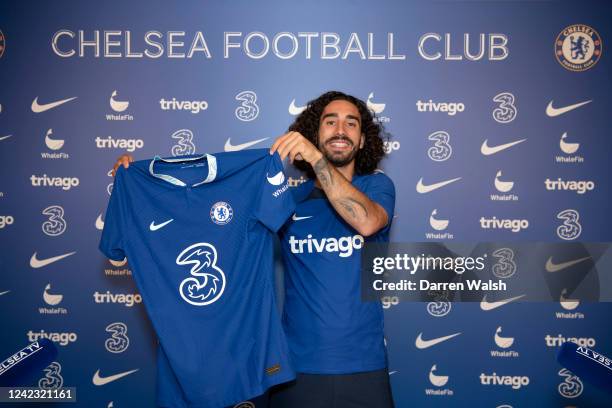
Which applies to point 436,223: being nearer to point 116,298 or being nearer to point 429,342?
point 429,342

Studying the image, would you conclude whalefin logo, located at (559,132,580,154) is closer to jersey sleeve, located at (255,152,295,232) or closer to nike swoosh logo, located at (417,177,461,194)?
nike swoosh logo, located at (417,177,461,194)

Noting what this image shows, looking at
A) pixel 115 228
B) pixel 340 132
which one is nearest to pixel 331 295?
pixel 340 132

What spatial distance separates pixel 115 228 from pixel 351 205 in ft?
3.21

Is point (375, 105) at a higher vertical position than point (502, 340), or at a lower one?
higher

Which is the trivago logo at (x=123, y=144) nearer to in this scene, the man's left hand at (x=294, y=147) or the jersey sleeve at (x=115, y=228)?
the jersey sleeve at (x=115, y=228)

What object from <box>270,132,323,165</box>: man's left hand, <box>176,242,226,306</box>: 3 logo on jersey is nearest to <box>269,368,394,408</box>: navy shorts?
<box>176,242,226,306</box>: 3 logo on jersey

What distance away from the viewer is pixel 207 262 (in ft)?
7.02

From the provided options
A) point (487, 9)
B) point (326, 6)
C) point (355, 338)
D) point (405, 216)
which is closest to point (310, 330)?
point (355, 338)

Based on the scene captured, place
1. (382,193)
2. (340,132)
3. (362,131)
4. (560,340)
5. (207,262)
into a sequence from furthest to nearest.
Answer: (560,340)
(362,131)
(340,132)
(382,193)
(207,262)

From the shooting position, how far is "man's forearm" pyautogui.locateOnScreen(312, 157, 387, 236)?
2074mm

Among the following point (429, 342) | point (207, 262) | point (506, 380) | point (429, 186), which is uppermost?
point (429, 186)

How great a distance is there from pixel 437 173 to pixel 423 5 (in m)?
0.99

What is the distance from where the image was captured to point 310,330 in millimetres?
2123

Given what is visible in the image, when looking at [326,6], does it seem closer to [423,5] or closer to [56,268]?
[423,5]
